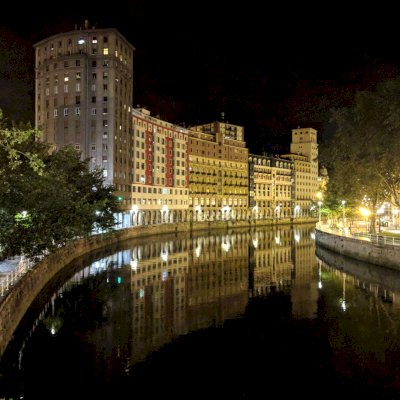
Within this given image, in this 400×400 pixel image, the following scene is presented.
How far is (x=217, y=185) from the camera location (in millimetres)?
149125

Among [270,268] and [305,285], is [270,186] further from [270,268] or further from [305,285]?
Answer: [305,285]

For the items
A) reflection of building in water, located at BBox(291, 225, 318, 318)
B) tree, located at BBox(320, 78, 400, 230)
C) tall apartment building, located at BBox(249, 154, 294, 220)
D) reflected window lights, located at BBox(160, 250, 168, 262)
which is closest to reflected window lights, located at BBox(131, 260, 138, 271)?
reflected window lights, located at BBox(160, 250, 168, 262)

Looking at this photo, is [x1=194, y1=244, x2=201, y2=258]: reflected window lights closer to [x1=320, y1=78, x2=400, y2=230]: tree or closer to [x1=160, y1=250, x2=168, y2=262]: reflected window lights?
[x1=160, y1=250, x2=168, y2=262]: reflected window lights

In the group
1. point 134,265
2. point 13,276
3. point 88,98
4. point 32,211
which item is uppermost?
point 88,98

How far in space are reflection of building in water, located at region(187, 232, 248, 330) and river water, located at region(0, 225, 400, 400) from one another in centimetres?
16

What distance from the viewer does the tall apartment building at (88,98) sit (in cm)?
10300

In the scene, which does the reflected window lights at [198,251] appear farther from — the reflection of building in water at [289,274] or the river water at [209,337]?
the river water at [209,337]

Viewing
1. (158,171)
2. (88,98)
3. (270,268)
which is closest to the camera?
(270,268)

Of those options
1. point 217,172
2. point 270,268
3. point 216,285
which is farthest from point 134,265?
point 217,172

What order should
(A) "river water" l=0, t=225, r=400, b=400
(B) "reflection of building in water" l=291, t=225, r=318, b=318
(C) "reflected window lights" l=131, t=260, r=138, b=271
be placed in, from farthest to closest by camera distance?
(C) "reflected window lights" l=131, t=260, r=138, b=271
(B) "reflection of building in water" l=291, t=225, r=318, b=318
(A) "river water" l=0, t=225, r=400, b=400

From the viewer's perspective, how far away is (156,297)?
4022 centimetres

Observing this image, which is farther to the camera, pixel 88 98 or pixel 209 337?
pixel 88 98

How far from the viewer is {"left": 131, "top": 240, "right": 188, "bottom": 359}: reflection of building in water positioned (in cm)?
2806

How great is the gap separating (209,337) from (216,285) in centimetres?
1764
